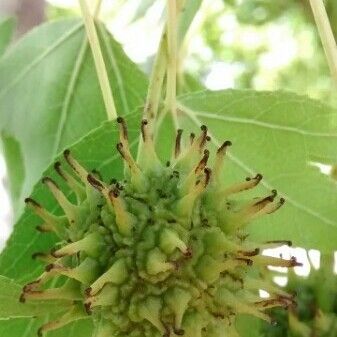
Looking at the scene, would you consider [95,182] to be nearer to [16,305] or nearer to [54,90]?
[16,305]

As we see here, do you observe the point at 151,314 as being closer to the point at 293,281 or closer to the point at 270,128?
the point at 270,128

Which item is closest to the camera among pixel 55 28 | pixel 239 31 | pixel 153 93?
pixel 153 93

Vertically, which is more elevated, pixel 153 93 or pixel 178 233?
pixel 153 93

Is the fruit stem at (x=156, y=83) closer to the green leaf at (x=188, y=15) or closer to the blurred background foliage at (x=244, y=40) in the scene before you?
the green leaf at (x=188, y=15)

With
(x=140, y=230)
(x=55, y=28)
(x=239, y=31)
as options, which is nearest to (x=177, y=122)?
(x=140, y=230)

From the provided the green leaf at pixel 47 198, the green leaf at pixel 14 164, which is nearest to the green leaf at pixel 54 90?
the green leaf at pixel 14 164

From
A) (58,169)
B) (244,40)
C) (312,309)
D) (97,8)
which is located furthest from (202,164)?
(244,40)
